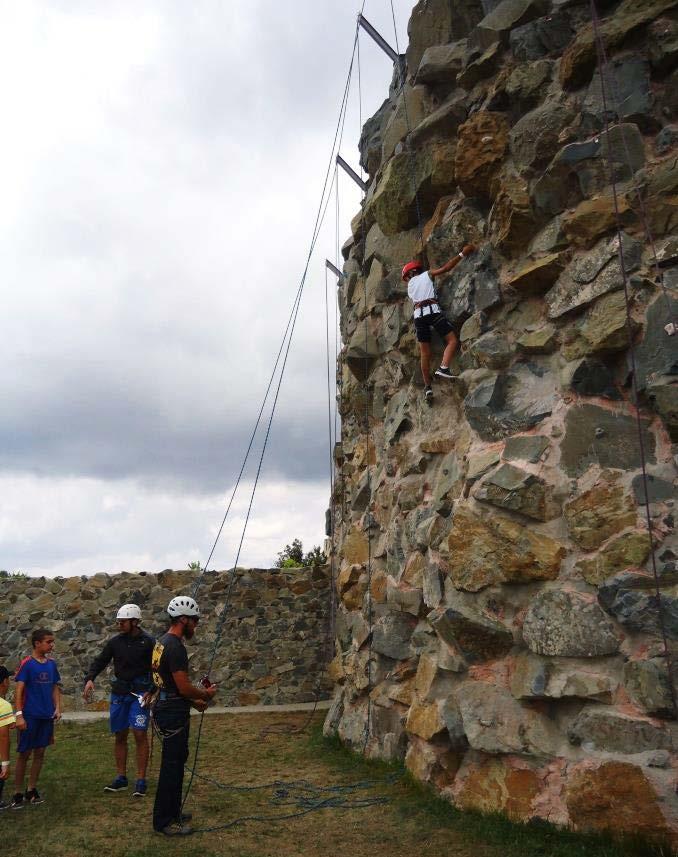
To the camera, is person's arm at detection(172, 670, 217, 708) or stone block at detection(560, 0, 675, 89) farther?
stone block at detection(560, 0, 675, 89)

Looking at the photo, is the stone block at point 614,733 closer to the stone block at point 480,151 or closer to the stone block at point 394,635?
the stone block at point 394,635

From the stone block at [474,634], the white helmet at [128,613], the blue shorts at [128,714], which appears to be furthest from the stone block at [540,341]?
the blue shorts at [128,714]

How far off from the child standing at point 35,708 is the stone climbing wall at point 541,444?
9.91 ft

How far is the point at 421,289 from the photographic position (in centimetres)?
662

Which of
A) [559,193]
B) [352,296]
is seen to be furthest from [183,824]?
[352,296]

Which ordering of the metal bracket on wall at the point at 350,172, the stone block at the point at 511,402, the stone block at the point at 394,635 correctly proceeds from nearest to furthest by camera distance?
the stone block at the point at 511,402, the stone block at the point at 394,635, the metal bracket on wall at the point at 350,172

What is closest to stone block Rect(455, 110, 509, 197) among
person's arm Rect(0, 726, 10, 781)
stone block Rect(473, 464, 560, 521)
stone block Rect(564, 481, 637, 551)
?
stone block Rect(473, 464, 560, 521)

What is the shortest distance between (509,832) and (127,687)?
11.3 ft

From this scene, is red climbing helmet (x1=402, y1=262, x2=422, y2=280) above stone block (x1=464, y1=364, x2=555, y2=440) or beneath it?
above

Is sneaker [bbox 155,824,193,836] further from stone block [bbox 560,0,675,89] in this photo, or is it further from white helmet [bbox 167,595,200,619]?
stone block [bbox 560,0,675,89]

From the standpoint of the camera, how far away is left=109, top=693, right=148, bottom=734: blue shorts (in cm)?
611

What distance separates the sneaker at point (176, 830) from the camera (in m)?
4.78

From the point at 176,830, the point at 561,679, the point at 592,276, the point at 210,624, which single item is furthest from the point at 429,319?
A: the point at 210,624

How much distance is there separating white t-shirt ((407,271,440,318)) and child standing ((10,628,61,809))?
4.43m
